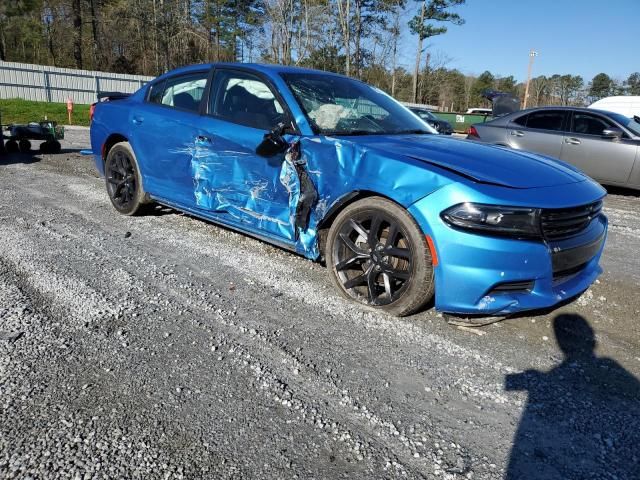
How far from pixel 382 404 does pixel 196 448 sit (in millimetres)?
824

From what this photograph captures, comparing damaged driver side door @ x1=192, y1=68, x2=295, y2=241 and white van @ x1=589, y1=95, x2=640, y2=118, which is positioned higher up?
white van @ x1=589, y1=95, x2=640, y2=118

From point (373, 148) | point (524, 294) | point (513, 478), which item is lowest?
point (513, 478)

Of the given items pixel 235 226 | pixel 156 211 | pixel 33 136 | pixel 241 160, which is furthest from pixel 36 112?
pixel 241 160

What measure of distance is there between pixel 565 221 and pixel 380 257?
1.08m

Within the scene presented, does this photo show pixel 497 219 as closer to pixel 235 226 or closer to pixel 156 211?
pixel 235 226

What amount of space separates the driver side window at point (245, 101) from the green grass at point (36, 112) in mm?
16826

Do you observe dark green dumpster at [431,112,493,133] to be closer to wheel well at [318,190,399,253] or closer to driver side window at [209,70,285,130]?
driver side window at [209,70,285,130]

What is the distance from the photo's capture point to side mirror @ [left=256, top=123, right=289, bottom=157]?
3332 mm

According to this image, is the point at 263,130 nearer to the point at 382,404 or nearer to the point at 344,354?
the point at 344,354

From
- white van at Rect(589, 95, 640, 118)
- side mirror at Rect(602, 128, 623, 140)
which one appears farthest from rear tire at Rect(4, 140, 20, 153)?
white van at Rect(589, 95, 640, 118)

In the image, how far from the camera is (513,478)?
1.73 m

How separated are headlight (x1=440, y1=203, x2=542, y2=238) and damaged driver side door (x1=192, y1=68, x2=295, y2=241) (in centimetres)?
130

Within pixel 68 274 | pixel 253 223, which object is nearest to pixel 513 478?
pixel 253 223

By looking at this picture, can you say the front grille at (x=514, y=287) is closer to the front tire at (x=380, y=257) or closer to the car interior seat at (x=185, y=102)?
the front tire at (x=380, y=257)
